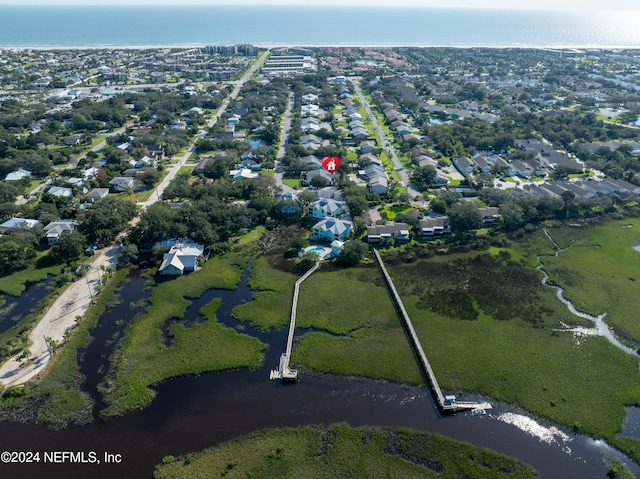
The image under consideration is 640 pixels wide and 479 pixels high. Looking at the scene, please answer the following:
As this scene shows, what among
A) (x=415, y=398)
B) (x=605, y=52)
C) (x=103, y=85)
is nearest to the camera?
(x=415, y=398)

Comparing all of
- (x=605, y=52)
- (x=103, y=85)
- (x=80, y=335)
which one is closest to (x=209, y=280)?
(x=80, y=335)

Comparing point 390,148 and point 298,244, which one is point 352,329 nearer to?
point 298,244

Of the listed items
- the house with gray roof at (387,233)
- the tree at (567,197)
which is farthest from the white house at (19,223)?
the tree at (567,197)

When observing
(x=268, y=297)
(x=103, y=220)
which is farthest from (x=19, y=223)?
(x=268, y=297)

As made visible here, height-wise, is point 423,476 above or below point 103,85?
below

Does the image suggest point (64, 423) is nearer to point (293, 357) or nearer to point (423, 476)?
point (293, 357)
